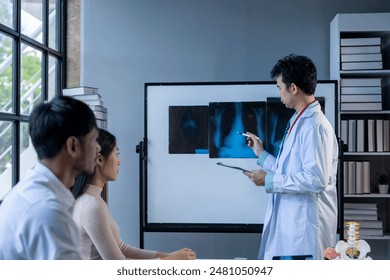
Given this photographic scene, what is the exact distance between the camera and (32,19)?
1961mm

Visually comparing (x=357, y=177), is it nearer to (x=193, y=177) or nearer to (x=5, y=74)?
(x=193, y=177)

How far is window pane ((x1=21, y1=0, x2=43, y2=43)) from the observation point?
1891 mm

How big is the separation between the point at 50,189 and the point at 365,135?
1.89 meters

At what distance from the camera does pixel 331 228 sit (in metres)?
1.35

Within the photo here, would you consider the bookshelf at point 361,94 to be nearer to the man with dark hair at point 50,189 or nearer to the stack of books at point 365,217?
the stack of books at point 365,217

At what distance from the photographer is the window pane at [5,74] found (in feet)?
5.47

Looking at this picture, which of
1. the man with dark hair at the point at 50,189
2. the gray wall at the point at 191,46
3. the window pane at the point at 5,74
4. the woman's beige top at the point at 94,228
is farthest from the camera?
the gray wall at the point at 191,46

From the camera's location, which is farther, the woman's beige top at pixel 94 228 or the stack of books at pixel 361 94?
the stack of books at pixel 361 94

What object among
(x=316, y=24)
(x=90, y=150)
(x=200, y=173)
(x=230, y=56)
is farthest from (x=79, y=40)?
(x=90, y=150)

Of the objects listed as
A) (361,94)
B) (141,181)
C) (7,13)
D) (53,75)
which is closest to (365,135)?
(361,94)

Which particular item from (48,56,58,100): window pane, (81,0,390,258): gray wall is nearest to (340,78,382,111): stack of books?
(81,0,390,258): gray wall

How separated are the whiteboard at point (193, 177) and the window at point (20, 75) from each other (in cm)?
49

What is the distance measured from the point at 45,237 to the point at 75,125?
151 mm

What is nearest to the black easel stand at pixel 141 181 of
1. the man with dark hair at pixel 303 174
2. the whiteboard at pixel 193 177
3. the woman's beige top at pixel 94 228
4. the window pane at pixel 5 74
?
the whiteboard at pixel 193 177
